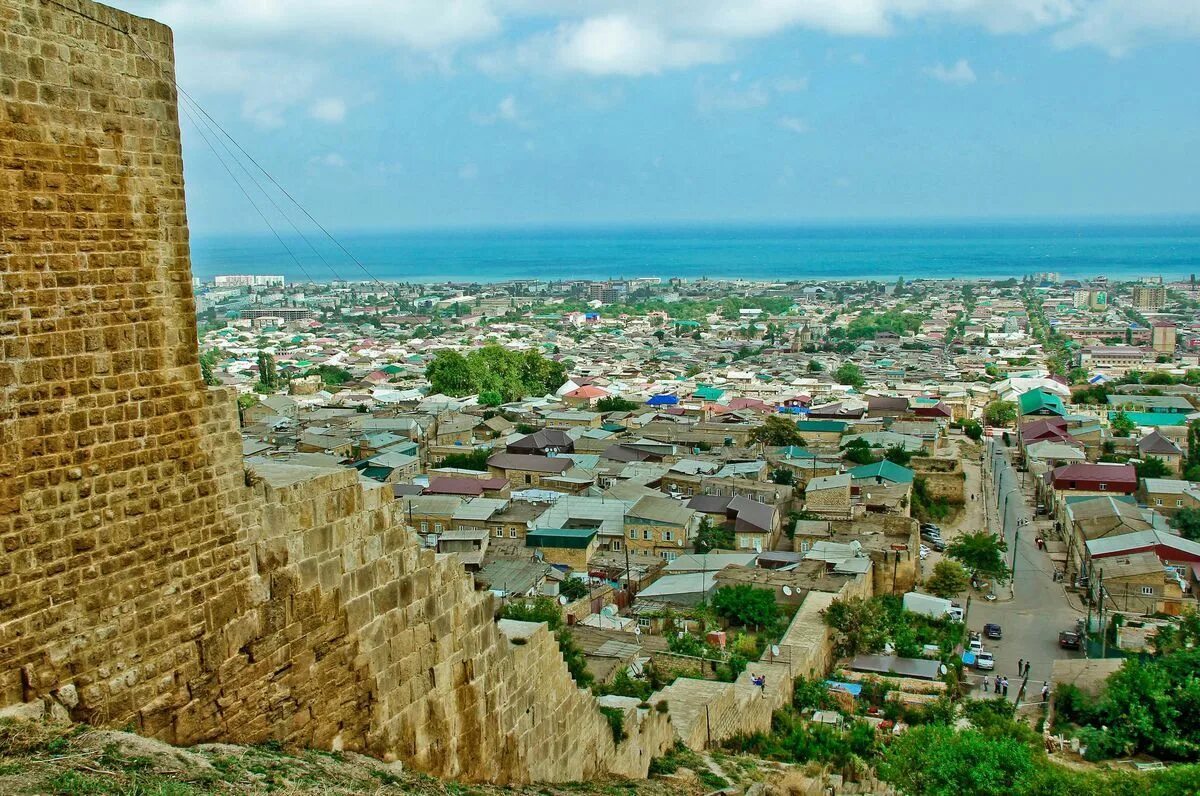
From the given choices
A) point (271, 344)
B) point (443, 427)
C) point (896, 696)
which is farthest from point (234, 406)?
point (271, 344)

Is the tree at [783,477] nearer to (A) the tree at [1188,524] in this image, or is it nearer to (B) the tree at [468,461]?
(B) the tree at [468,461]

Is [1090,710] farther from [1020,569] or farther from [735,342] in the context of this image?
[735,342]

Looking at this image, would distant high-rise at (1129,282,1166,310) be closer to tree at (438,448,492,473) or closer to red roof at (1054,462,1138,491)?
red roof at (1054,462,1138,491)

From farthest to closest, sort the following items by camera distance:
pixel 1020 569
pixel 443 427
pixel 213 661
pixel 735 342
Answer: pixel 735 342 → pixel 443 427 → pixel 1020 569 → pixel 213 661

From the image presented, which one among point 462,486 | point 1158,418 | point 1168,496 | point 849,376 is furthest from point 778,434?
point 849,376

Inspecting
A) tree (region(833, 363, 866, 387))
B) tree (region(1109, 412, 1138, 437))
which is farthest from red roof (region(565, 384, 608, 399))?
tree (region(1109, 412, 1138, 437))

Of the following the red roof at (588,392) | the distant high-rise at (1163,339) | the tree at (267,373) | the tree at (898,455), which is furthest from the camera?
the distant high-rise at (1163,339)

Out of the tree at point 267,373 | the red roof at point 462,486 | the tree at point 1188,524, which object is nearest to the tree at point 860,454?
the tree at point 1188,524
